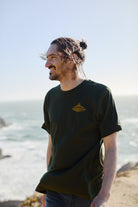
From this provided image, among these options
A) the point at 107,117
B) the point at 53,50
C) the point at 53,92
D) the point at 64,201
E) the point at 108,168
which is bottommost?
the point at 64,201

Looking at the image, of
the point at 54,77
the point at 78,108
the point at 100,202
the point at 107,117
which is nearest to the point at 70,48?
the point at 54,77

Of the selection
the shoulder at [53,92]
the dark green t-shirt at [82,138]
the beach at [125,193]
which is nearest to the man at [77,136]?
the dark green t-shirt at [82,138]

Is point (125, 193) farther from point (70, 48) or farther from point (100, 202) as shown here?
point (70, 48)

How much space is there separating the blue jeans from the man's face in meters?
1.21

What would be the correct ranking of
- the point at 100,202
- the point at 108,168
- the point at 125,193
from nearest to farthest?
1. the point at 100,202
2. the point at 108,168
3. the point at 125,193

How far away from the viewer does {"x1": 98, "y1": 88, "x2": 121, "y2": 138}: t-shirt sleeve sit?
202 cm

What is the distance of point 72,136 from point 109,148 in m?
0.38

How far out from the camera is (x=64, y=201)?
2242 mm

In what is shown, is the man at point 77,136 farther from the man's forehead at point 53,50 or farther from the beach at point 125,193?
the beach at point 125,193

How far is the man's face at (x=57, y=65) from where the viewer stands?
94.3 inches

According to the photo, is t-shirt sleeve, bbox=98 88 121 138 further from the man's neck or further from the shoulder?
the shoulder

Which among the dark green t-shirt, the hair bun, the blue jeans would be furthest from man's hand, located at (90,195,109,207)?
the hair bun

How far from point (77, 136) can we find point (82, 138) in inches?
2.1

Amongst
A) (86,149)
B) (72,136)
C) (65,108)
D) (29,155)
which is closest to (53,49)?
(65,108)
